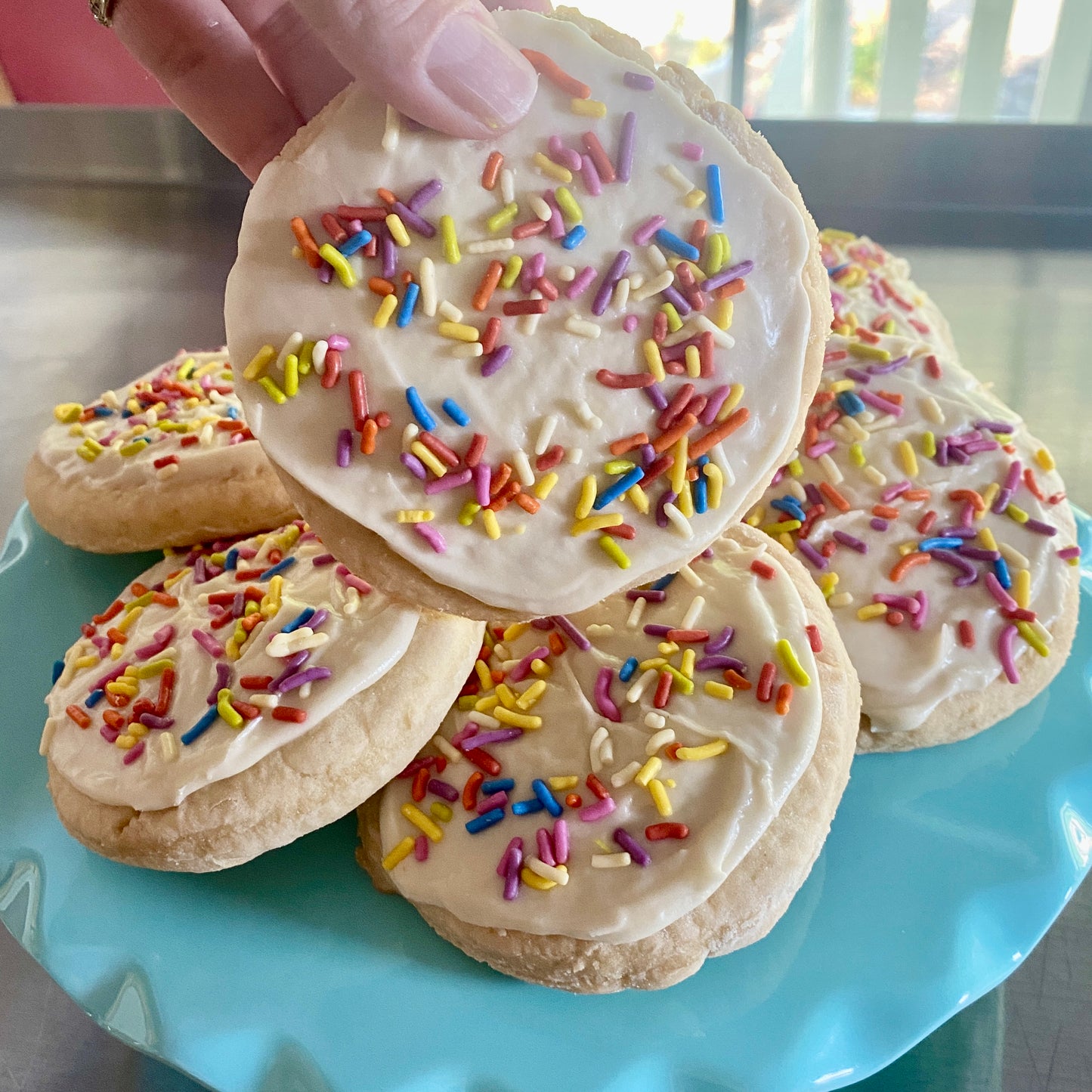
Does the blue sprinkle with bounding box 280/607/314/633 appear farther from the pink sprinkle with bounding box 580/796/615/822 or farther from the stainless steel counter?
the stainless steel counter

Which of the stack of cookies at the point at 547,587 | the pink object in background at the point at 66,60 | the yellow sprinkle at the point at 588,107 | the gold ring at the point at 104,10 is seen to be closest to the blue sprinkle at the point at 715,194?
the stack of cookies at the point at 547,587

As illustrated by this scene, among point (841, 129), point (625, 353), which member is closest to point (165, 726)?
point (625, 353)

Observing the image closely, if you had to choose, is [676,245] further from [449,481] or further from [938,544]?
[938,544]

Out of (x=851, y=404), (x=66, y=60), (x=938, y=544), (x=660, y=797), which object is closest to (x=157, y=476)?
(x=660, y=797)

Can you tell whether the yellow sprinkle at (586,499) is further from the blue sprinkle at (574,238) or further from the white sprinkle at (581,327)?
the blue sprinkle at (574,238)

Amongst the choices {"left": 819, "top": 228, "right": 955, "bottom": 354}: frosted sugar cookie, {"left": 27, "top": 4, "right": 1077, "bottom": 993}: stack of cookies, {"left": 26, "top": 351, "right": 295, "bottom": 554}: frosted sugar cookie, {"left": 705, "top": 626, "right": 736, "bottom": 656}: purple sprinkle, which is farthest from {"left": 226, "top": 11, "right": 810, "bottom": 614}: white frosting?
{"left": 819, "top": 228, "right": 955, "bottom": 354}: frosted sugar cookie

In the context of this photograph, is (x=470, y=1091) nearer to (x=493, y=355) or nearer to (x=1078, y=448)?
(x=493, y=355)

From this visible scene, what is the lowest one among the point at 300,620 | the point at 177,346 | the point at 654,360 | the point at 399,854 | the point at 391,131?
→ the point at 177,346
